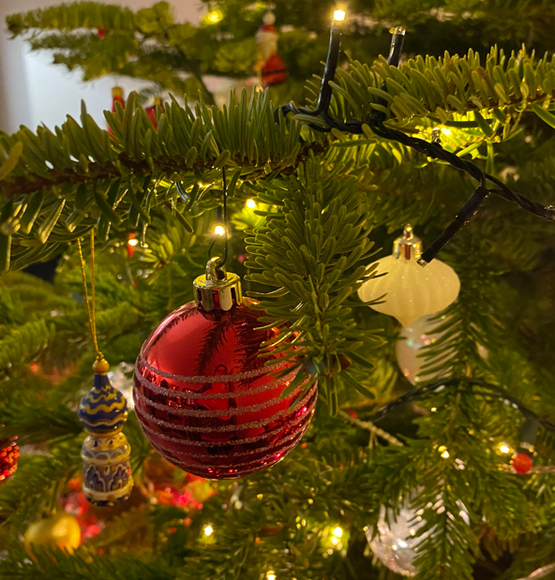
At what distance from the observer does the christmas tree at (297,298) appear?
0.24 metres

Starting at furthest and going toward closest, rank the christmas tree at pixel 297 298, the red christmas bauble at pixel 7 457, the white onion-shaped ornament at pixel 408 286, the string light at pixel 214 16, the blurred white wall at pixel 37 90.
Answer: the blurred white wall at pixel 37 90 → the string light at pixel 214 16 → the red christmas bauble at pixel 7 457 → the white onion-shaped ornament at pixel 408 286 → the christmas tree at pixel 297 298

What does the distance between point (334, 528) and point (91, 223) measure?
1.47 ft

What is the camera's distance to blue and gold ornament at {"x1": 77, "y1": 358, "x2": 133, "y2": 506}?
46 cm

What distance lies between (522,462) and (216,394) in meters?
0.30

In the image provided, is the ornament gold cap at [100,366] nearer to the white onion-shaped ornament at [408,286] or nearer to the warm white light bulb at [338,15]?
the white onion-shaped ornament at [408,286]

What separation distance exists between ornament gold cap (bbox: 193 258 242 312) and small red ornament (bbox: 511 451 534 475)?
11.7 inches

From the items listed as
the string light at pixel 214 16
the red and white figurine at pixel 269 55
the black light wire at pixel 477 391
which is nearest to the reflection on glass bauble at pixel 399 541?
the black light wire at pixel 477 391

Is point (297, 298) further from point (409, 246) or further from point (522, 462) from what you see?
point (522, 462)

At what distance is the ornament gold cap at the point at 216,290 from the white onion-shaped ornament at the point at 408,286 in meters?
0.13

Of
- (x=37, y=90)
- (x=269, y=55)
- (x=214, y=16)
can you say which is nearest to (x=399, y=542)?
(x=269, y=55)

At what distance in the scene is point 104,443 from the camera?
1.57 ft

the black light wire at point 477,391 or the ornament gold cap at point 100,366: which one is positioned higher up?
the ornament gold cap at point 100,366

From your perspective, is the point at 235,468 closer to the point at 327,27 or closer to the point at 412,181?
the point at 412,181

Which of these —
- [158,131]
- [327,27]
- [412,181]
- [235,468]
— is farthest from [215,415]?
[327,27]
